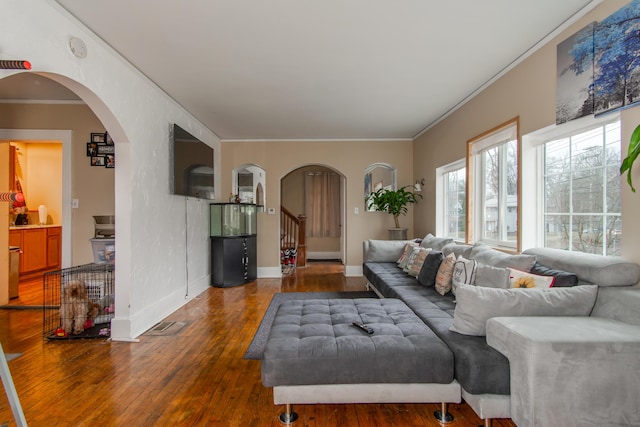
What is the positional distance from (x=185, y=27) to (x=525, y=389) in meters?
3.04

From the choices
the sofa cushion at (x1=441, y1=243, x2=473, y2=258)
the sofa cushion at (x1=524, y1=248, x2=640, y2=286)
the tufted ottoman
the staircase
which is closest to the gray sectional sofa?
the sofa cushion at (x1=524, y1=248, x2=640, y2=286)

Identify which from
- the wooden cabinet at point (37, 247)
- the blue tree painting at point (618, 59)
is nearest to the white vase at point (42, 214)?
the wooden cabinet at point (37, 247)

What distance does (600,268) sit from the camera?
1992 millimetres

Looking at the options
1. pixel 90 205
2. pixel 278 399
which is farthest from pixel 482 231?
pixel 90 205

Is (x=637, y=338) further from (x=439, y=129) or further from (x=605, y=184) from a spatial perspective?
(x=439, y=129)

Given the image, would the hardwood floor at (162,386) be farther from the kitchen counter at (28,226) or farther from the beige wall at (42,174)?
the beige wall at (42,174)

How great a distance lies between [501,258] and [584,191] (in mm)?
→ 769

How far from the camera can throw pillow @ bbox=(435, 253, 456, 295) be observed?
3061 millimetres

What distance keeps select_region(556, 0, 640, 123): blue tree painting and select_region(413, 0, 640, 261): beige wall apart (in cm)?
7

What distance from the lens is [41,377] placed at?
236 cm

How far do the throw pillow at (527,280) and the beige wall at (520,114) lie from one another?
1.49ft

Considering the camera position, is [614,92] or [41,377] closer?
[614,92]

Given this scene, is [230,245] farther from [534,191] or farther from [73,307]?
[534,191]

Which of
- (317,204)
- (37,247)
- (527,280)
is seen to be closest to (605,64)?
(527,280)
